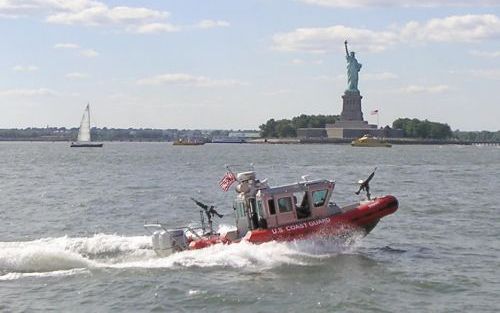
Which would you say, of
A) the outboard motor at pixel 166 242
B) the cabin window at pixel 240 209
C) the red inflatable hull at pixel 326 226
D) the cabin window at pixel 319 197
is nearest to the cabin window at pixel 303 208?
the cabin window at pixel 319 197

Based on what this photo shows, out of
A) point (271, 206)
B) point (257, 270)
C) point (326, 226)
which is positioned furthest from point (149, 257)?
point (326, 226)

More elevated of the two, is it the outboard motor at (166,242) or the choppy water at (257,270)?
the outboard motor at (166,242)

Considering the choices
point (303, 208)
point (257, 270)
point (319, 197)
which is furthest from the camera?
point (319, 197)

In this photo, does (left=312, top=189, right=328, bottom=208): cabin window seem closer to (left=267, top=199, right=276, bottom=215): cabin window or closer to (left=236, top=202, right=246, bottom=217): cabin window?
(left=267, top=199, right=276, bottom=215): cabin window

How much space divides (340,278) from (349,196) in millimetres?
27101

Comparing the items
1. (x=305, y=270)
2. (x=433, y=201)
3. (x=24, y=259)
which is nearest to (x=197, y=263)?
(x=305, y=270)

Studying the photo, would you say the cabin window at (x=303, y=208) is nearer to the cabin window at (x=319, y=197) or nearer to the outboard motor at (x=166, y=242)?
the cabin window at (x=319, y=197)

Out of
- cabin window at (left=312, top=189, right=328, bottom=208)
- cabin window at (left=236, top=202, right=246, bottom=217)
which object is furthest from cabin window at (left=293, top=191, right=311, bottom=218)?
cabin window at (left=236, top=202, right=246, bottom=217)

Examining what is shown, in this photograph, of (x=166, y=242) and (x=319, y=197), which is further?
(x=319, y=197)

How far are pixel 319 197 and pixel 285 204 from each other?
1338mm

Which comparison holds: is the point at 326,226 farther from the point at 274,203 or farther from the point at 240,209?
the point at 240,209

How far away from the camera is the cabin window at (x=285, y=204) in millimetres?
27641

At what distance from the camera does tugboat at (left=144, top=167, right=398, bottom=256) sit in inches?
1074

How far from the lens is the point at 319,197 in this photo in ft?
93.3
